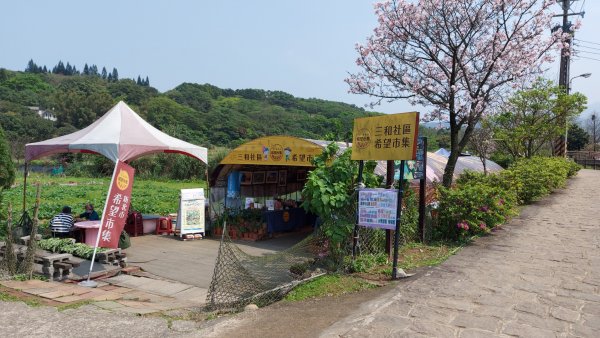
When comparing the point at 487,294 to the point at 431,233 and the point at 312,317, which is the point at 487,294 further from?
the point at 431,233

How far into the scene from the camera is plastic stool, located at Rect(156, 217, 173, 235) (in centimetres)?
1344

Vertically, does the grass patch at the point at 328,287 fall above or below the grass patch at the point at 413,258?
below

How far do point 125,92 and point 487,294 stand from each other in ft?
318

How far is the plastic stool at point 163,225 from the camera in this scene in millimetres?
13438

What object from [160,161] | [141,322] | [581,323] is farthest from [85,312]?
[160,161]

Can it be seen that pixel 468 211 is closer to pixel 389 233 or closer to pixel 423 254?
pixel 423 254

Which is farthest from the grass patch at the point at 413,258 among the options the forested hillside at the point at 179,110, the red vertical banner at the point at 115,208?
the forested hillside at the point at 179,110

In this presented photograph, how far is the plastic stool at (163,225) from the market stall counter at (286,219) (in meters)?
2.88

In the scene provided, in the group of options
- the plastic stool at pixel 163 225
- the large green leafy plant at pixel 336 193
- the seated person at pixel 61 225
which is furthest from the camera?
the plastic stool at pixel 163 225

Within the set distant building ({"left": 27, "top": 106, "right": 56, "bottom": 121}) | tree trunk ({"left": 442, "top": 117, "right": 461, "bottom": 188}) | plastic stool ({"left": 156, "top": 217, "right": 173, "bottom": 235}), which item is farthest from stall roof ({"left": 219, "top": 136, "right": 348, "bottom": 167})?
distant building ({"left": 27, "top": 106, "right": 56, "bottom": 121})

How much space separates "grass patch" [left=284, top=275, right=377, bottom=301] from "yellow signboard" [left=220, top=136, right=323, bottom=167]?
428 centimetres

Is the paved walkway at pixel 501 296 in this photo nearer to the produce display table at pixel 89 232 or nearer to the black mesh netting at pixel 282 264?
the black mesh netting at pixel 282 264

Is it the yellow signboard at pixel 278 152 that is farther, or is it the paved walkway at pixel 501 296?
the yellow signboard at pixel 278 152

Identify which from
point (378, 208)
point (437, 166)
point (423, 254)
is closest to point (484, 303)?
point (378, 208)
